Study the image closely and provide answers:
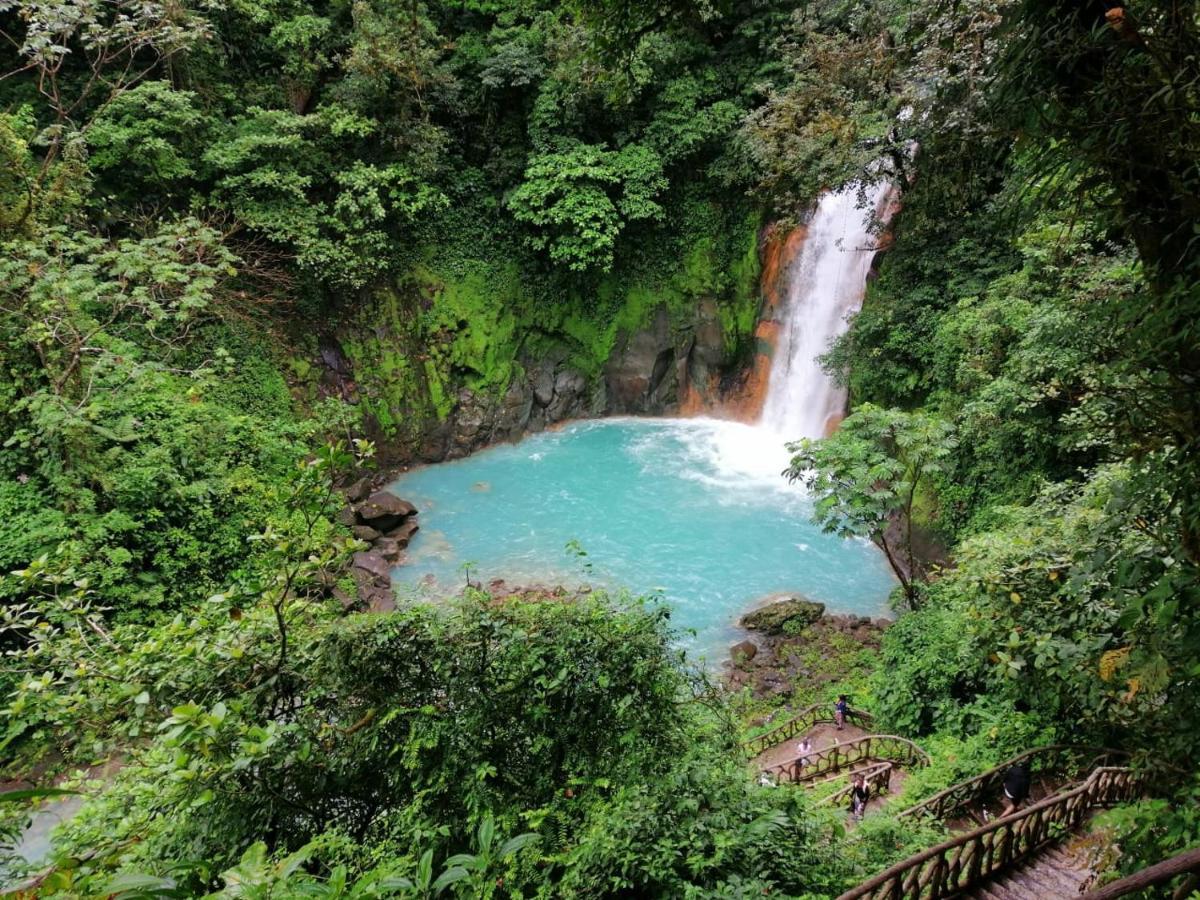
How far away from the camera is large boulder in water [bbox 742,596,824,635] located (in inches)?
438

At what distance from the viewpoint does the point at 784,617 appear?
11195 millimetres

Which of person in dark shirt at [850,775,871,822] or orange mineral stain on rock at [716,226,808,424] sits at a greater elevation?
orange mineral stain on rock at [716,226,808,424]

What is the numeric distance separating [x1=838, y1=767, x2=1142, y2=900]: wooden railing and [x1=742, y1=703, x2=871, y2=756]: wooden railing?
3245 mm

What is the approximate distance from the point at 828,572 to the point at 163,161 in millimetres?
15061

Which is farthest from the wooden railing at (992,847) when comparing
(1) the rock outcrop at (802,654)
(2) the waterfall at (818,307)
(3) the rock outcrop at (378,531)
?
(2) the waterfall at (818,307)

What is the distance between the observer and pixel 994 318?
33.1 ft

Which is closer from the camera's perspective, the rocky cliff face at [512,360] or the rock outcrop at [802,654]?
the rock outcrop at [802,654]

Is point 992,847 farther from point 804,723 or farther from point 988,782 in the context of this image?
point 804,723

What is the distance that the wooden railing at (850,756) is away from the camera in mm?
7770

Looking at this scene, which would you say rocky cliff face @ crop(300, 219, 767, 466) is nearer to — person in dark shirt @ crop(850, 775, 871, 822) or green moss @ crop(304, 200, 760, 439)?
green moss @ crop(304, 200, 760, 439)

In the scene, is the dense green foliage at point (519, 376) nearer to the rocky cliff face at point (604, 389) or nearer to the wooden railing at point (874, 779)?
the rocky cliff face at point (604, 389)

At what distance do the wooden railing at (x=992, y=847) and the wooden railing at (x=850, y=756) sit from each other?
1957mm

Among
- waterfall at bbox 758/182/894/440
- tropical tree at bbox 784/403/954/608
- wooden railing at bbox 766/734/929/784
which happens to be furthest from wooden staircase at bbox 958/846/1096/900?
waterfall at bbox 758/182/894/440

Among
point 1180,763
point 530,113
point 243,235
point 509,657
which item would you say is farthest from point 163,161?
point 1180,763
